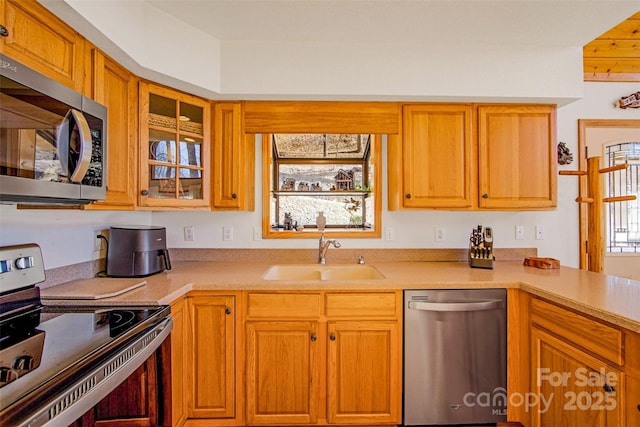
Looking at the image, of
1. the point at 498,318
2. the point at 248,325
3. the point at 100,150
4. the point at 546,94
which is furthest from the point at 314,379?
the point at 546,94

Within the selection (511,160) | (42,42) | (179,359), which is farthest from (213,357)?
(511,160)

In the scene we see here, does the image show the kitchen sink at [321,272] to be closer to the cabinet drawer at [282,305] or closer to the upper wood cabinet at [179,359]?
the cabinet drawer at [282,305]

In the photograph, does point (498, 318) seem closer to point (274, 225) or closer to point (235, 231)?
point (274, 225)

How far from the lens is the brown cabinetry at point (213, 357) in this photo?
5.53ft

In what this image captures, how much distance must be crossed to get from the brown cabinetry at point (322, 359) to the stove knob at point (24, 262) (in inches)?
37.7

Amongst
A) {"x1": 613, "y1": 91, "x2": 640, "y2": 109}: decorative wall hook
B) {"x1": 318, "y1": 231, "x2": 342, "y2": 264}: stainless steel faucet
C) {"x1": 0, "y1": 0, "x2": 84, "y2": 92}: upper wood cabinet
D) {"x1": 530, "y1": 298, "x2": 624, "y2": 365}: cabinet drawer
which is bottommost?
{"x1": 530, "y1": 298, "x2": 624, "y2": 365}: cabinet drawer

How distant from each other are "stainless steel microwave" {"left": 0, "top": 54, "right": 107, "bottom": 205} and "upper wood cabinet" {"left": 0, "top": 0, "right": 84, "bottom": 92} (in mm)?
207

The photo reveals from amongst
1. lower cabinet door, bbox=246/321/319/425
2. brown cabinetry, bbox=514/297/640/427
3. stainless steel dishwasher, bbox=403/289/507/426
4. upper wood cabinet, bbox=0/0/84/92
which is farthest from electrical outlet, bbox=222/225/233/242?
brown cabinetry, bbox=514/297/640/427

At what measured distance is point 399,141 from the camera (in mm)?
2062

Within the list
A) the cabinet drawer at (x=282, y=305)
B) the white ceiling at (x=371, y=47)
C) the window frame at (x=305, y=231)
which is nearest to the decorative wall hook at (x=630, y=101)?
the white ceiling at (x=371, y=47)

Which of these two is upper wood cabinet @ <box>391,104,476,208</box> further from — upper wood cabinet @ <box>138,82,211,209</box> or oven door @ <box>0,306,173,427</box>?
oven door @ <box>0,306,173,427</box>

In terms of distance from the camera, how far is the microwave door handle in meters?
1.09

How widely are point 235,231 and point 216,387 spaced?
104cm

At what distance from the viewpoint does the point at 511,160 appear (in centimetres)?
207
